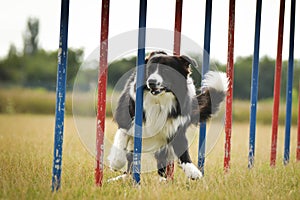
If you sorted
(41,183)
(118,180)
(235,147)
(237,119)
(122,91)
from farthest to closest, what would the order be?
(237,119), (235,147), (122,91), (118,180), (41,183)

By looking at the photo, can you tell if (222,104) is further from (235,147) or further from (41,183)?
(235,147)

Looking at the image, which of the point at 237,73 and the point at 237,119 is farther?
the point at 237,73

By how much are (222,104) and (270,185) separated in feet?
3.43

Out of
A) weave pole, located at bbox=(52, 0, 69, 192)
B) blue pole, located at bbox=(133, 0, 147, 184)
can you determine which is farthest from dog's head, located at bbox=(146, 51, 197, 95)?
weave pole, located at bbox=(52, 0, 69, 192)

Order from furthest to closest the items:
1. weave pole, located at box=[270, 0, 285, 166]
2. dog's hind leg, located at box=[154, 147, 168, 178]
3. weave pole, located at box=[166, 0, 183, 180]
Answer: weave pole, located at box=[270, 0, 285, 166] < dog's hind leg, located at box=[154, 147, 168, 178] < weave pole, located at box=[166, 0, 183, 180]

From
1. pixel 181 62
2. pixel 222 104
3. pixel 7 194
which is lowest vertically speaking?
pixel 7 194

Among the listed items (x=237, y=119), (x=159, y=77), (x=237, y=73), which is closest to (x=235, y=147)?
(x=159, y=77)

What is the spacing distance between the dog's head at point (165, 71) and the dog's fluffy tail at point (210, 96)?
327 mm

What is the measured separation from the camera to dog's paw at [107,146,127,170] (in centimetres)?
453

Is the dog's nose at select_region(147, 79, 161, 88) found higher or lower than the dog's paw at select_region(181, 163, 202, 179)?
higher

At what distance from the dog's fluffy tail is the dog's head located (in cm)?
33

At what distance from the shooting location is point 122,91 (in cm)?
466

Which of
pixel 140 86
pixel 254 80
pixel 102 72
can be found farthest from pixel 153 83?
pixel 254 80

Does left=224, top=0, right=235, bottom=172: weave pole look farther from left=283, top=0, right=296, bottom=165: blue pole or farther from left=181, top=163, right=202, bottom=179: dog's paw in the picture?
left=283, top=0, right=296, bottom=165: blue pole
